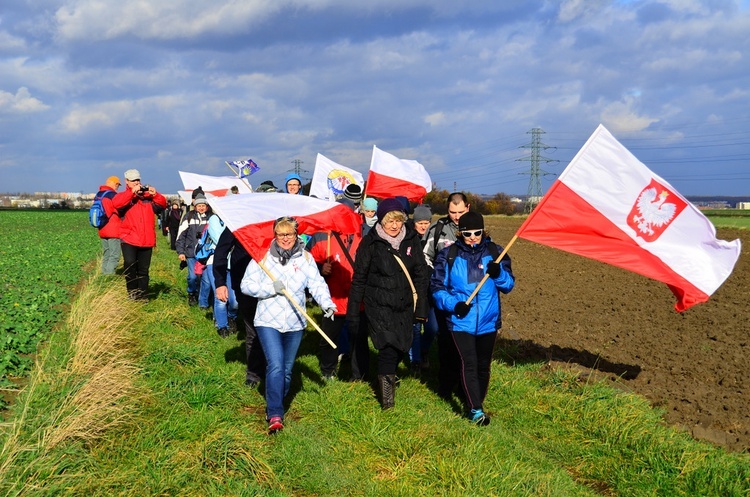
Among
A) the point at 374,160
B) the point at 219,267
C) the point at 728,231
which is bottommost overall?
the point at 728,231

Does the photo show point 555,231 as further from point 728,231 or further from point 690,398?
point 728,231

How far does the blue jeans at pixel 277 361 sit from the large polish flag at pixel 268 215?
2.65 ft

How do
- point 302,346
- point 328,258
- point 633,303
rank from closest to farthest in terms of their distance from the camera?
point 328,258 → point 302,346 → point 633,303

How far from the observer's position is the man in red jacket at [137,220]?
933cm

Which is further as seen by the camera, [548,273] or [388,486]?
[548,273]

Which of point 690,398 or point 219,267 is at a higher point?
point 219,267

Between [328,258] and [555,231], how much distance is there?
241 centimetres

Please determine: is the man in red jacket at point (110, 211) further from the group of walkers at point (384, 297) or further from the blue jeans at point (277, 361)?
the blue jeans at point (277, 361)

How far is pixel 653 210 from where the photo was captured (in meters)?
5.95

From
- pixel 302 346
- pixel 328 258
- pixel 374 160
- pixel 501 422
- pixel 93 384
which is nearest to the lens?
pixel 93 384

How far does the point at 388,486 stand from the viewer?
445 centimetres

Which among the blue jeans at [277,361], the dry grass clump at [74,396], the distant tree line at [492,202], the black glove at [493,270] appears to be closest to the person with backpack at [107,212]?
the dry grass clump at [74,396]

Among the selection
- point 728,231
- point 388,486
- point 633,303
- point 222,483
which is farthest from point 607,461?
point 728,231

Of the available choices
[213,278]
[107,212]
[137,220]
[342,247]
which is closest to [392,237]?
[342,247]
